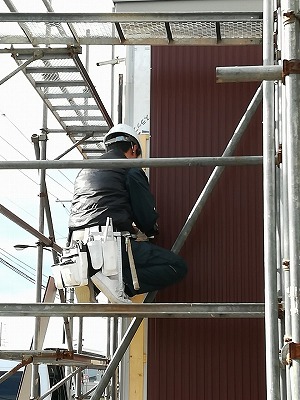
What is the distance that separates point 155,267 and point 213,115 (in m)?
2.02

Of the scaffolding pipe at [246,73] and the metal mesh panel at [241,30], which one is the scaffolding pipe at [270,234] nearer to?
the scaffolding pipe at [246,73]

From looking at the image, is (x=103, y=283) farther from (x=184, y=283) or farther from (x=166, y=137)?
(x=166, y=137)

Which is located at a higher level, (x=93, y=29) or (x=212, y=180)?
(x=93, y=29)

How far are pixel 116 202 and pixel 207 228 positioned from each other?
129 centimetres

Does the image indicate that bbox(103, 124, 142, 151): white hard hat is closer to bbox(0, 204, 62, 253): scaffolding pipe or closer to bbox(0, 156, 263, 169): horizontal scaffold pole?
bbox(0, 156, 263, 169): horizontal scaffold pole

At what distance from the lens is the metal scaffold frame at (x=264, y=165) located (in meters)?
5.08

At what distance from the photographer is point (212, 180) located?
829cm

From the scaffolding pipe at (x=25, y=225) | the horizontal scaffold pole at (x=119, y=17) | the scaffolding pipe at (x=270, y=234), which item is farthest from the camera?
the scaffolding pipe at (x=25, y=225)

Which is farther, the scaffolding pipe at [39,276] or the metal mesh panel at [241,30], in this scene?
the scaffolding pipe at [39,276]

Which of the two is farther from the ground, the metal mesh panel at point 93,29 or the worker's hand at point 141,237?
the metal mesh panel at point 93,29

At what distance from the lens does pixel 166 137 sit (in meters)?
9.24

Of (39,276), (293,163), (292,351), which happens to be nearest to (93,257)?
(293,163)

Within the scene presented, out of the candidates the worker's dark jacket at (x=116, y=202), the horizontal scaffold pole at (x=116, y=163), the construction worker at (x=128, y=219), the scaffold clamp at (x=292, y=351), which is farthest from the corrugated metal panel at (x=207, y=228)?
the scaffold clamp at (x=292, y=351)

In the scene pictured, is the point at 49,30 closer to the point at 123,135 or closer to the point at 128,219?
the point at 123,135
